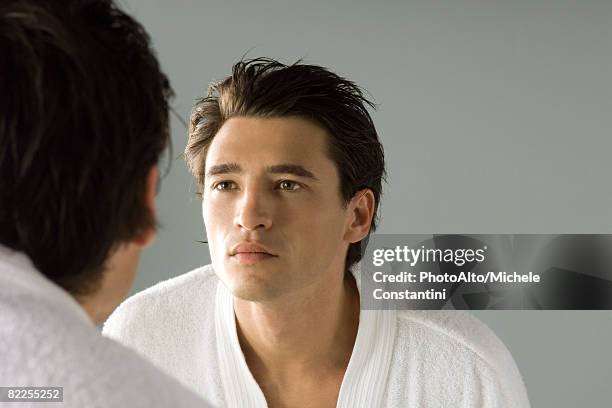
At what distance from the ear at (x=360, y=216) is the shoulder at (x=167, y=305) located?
0.29 m

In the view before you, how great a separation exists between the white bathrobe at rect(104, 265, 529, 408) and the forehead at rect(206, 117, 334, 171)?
11.7 inches

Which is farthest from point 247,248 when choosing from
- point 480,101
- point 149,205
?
point 480,101

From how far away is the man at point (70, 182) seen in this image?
0.57 metres

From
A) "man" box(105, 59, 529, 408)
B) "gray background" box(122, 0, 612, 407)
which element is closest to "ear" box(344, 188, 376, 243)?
"man" box(105, 59, 529, 408)

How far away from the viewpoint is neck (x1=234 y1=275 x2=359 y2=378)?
154cm

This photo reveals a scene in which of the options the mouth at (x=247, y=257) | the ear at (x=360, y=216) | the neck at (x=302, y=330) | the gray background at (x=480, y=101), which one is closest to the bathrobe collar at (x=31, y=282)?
the mouth at (x=247, y=257)

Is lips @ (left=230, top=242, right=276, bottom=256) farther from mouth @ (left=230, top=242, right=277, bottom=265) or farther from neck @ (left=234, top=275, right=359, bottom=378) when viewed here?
neck @ (left=234, top=275, right=359, bottom=378)

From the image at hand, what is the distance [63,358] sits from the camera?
56 cm

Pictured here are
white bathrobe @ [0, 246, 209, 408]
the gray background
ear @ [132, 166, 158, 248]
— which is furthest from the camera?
the gray background

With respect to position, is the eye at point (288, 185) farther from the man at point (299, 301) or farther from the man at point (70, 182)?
the man at point (70, 182)

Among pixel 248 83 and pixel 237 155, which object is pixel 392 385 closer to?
pixel 237 155

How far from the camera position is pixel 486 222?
244 centimetres

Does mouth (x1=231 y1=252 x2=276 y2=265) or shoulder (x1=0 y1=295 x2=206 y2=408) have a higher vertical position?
mouth (x1=231 y1=252 x2=276 y2=265)

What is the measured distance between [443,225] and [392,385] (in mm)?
954
